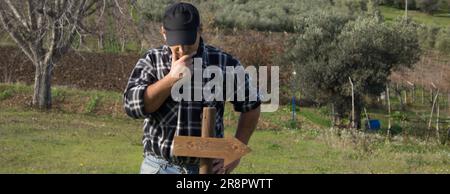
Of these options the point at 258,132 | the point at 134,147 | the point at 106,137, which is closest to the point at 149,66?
the point at 134,147

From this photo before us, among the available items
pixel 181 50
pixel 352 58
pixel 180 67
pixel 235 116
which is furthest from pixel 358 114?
pixel 180 67

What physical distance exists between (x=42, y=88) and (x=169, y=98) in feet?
65.0

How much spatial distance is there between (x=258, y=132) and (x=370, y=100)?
12.1 meters

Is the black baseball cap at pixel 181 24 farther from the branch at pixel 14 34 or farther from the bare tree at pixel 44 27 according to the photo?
the branch at pixel 14 34

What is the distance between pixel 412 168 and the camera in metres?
14.4

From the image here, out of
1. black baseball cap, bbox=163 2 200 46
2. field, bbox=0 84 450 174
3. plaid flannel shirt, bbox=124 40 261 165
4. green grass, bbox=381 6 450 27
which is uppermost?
black baseball cap, bbox=163 2 200 46

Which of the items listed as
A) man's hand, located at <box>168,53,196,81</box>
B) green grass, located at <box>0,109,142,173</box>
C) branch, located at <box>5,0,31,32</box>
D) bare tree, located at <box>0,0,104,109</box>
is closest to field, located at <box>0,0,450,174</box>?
green grass, located at <box>0,109,142,173</box>

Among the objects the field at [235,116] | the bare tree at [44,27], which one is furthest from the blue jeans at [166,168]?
the bare tree at [44,27]

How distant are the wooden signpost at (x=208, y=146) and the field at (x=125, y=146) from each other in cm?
721

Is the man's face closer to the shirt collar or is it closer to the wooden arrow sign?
the shirt collar

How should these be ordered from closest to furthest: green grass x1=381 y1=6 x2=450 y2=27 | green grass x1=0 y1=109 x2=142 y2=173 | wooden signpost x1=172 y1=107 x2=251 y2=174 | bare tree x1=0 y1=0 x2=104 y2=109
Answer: wooden signpost x1=172 y1=107 x2=251 y2=174, green grass x1=0 y1=109 x2=142 y2=173, bare tree x1=0 y1=0 x2=104 y2=109, green grass x1=381 y1=6 x2=450 y2=27

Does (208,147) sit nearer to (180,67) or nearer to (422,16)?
(180,67)

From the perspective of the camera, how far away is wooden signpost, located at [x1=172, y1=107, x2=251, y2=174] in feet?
14.1

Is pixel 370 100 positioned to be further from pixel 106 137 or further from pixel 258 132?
pixel 106 137
